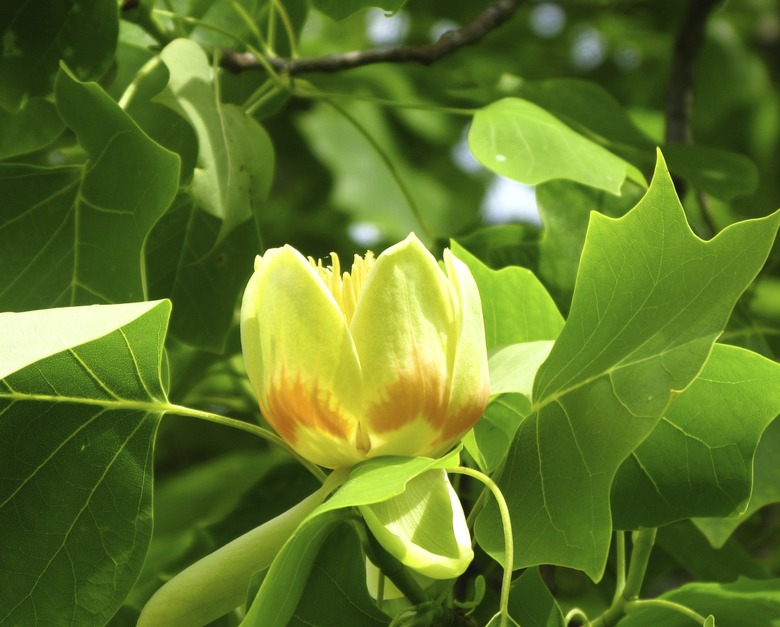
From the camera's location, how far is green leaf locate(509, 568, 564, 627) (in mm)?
1015

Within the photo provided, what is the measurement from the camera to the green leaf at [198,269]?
1474mm

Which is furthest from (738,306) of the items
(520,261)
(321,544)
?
(321,544)

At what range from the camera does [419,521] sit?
882 mm

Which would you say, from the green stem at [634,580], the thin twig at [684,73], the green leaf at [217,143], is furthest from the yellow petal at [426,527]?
the thin twig at [684,73]

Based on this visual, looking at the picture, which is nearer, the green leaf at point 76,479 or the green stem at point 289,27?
the green leaf at point 76,479

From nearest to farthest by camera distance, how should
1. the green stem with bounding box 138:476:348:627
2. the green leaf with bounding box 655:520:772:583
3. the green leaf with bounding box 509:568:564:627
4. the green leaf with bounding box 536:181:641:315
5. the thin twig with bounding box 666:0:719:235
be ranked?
1. the green stem with bounding box 138:476:348:627
2. the green leaf with bounding box 509:568:564:627
3. the green leaf with bounding box 536:181:641:315
4. the green leaf with bounding box 655:520:772:583
5. the thin twig with bounding box 666:0:719:235

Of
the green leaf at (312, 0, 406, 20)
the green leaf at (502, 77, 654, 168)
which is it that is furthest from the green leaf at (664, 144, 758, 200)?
the green leaf at (312, 0, 406, 20)

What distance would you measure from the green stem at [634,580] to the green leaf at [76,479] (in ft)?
1.78

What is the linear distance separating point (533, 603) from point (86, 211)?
0.72 m

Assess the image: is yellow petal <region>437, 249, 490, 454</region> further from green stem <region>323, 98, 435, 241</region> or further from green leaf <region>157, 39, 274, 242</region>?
green stem <region>323, 98, 435, 241</region>

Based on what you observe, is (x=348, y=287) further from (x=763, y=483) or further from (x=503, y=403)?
(x=763, y=483)

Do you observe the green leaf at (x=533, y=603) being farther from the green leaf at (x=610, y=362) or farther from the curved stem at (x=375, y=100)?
the curved stem at (x=375, y=100)

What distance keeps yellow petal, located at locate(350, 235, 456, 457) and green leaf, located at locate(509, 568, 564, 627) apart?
240 millimetres

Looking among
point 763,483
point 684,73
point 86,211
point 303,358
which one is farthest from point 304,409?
point 684,73
